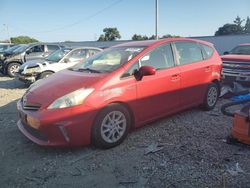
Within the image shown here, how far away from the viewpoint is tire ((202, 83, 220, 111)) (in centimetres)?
615

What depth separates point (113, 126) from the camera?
432 cm

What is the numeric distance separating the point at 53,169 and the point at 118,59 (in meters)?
2.14

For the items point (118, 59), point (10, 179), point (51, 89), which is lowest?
point (10, 179)

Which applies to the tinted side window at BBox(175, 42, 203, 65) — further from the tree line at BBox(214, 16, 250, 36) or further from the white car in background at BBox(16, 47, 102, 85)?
the tree line at BBox(214, 16, 250, 36)

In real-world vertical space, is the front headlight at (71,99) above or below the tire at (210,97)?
above

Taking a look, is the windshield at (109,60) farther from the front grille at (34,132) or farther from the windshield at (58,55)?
the windshield at (58,55)

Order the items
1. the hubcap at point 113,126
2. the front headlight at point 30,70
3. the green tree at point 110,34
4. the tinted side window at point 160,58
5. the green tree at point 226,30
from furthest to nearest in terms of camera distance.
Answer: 1. the green tree at point 226,30
2. the green tree at point 110,34
3. the front headlight at point 30,70
4. the tinted side window at point 160,58
5. the hubcap at point 113,126

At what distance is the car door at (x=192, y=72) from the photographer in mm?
5438

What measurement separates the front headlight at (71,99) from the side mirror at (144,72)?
929mm

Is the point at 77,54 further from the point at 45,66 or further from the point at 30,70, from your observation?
the point at 30,70

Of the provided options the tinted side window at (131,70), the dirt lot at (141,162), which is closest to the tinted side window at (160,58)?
the tinted side window at (131,70)

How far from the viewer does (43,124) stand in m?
3.90

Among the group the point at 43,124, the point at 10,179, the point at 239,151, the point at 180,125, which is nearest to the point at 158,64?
the point at 180,125

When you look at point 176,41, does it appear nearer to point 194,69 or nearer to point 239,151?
point 194,69
